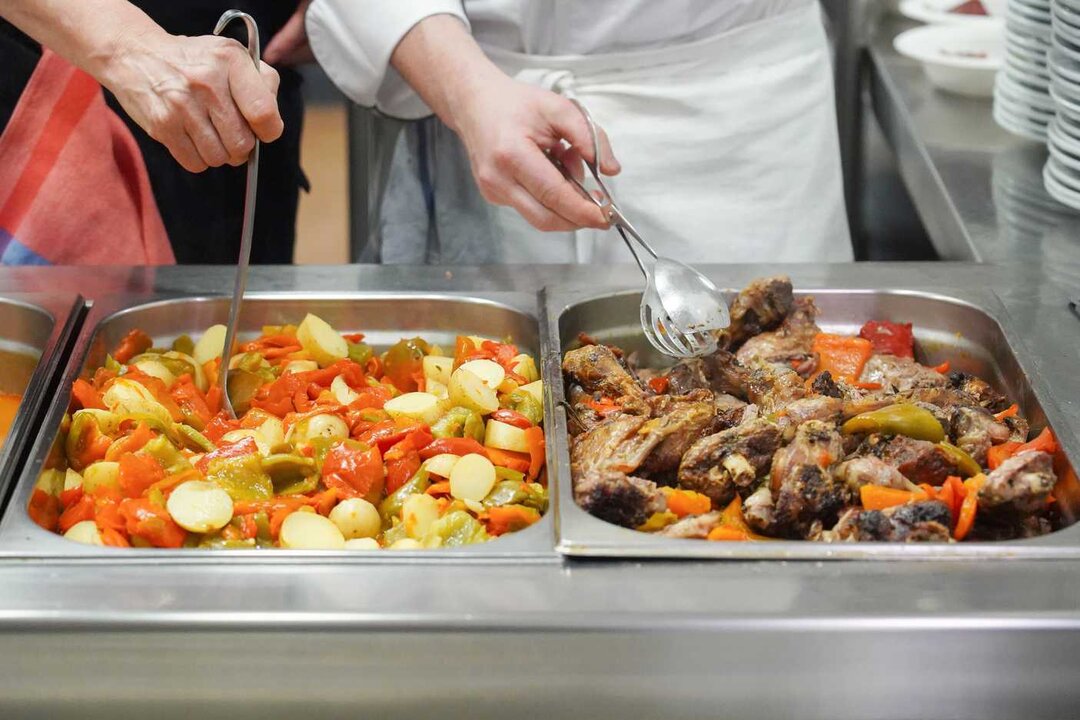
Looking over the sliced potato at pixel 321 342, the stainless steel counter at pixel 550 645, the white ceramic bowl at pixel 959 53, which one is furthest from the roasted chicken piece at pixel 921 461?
the white ceramic bowl at pixel 959 53

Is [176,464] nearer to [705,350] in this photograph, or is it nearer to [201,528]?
[201,528]

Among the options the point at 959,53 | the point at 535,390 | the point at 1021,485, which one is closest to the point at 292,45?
the point at 535,390

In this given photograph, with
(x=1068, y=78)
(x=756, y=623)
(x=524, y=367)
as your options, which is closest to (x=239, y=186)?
(x=524, y=367)

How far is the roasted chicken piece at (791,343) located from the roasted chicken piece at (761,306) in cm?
1

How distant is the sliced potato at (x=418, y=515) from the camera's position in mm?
1314

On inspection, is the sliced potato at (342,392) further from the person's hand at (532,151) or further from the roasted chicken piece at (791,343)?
the roasted chicken piece at (791,343)

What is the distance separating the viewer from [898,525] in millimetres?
1230

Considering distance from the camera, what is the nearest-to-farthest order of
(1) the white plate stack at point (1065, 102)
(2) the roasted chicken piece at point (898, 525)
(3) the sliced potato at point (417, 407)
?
(2) the roasted chicken piece at point (898, 525) < (3) the sliced potato at point (417, 407) < (1) the white plate stack at point (1065, 102)

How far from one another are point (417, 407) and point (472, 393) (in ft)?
0.26

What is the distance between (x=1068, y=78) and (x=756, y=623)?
135 centimetres

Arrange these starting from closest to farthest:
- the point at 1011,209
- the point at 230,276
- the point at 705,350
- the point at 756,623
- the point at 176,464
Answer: the point at 756,623, the point at 176,464, the point at 705,350, the point at 230,276, the point at 1011,209

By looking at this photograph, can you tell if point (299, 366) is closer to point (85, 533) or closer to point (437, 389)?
point (437, 389)

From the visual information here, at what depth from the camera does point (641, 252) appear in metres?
2.16

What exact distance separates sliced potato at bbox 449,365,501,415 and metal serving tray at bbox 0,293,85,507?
1.71 ft
